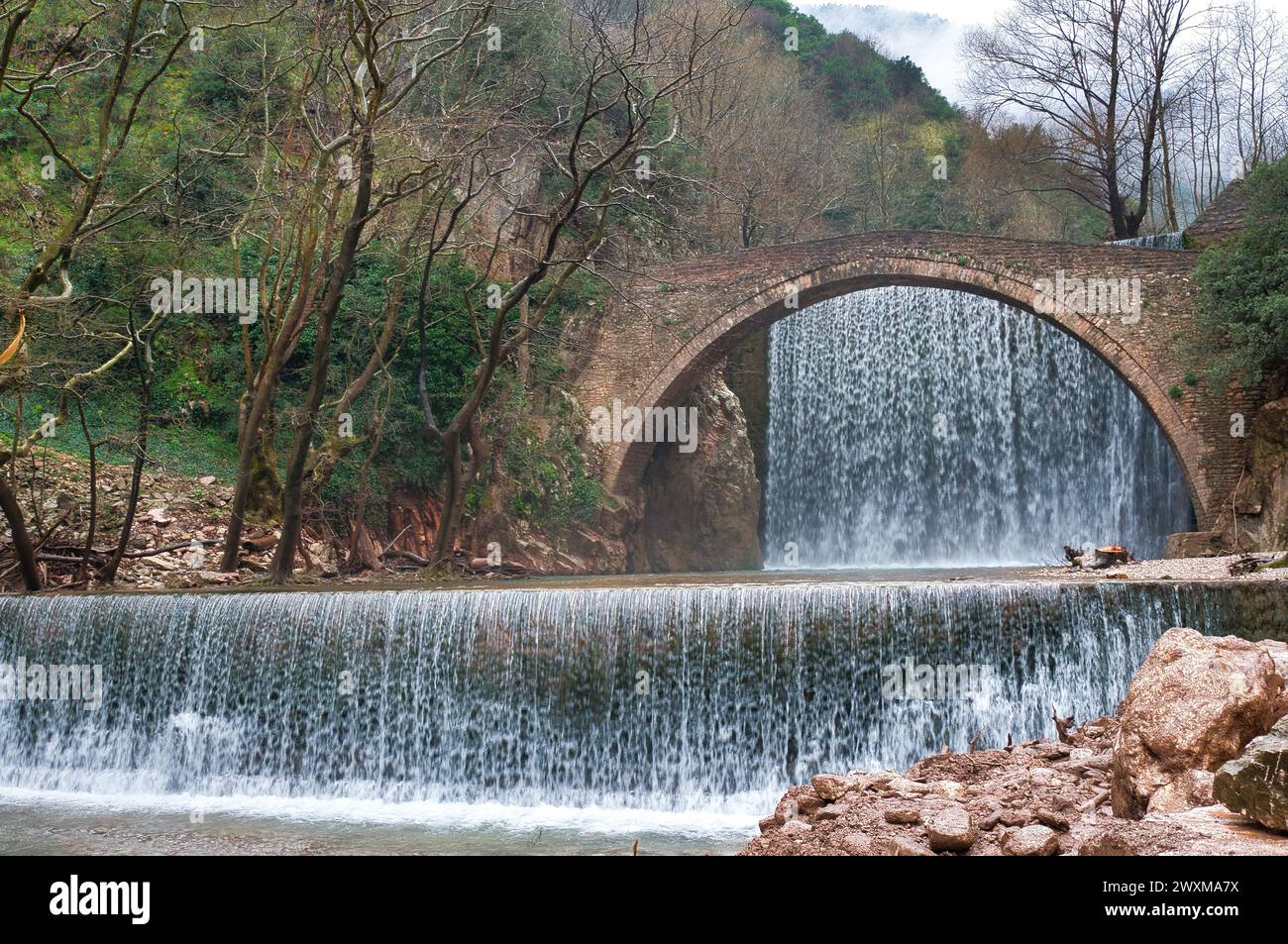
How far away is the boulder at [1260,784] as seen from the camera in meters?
2.89

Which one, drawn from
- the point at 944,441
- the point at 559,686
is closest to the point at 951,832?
the point at 559,686

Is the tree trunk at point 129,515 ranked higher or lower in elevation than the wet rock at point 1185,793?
higher

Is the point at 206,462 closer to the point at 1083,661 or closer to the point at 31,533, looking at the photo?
the point at 31,533

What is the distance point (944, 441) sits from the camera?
1927 cm

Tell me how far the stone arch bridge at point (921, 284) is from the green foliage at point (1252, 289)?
674 millimetres

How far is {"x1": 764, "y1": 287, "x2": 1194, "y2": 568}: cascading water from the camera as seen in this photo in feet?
58.8

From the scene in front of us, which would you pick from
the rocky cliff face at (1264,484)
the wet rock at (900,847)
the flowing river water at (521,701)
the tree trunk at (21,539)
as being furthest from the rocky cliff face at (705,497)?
the wet rock at (900,847)

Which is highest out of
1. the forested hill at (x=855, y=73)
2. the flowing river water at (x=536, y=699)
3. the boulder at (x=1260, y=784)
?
the forested hill at (x=855, y=73)

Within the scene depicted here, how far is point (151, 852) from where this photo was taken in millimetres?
5922

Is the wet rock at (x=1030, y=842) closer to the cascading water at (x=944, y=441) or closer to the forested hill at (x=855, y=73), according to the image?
the cascading water at (x=944, y=441)

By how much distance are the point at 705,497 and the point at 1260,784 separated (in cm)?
1667

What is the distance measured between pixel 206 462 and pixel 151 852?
373 inches

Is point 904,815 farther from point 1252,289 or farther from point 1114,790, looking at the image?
point 1252,289

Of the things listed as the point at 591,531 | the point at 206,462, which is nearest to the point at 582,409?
the point at 591,531
